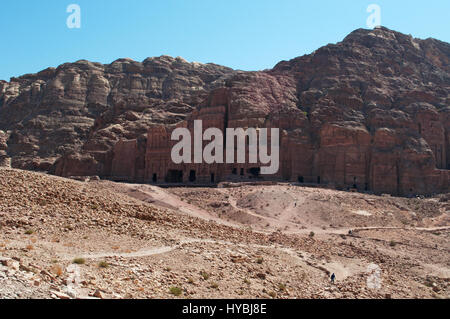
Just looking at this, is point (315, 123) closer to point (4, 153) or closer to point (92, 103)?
point (92, 103)

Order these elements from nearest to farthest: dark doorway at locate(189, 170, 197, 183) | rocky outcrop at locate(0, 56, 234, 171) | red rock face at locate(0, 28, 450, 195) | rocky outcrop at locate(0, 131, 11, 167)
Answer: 1. red rock face at locate(0, 28, 450, 195)
2. dark doorway at locate(189, 170, 197, 183)
3. rocky outcrop at locate(0, 56, 234, 171)
4. rocky outcrop at locate(0, 131, 11, 167)

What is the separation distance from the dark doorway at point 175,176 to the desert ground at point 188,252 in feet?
68.6

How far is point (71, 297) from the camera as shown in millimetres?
12836

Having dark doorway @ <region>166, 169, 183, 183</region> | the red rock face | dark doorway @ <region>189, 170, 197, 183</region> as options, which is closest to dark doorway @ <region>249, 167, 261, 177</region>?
the red rock face

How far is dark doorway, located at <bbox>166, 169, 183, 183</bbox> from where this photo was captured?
205ft

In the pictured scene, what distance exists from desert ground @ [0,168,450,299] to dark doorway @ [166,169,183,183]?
2091 cm

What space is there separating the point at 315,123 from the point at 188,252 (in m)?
45.7

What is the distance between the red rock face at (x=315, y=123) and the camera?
192 ft

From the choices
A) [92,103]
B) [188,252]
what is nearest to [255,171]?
[188,252]

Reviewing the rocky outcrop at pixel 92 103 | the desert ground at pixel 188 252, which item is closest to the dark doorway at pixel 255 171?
the desert ground at pixel 188 252

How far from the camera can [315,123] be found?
6341 centimetres

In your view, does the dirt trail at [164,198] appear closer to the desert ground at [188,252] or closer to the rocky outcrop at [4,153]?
the desert ground at [188,252]

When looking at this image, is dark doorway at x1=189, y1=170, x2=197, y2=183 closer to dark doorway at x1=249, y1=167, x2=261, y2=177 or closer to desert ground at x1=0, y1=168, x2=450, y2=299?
dark doorway at x1=249, y1=167, x2=261, y2=177

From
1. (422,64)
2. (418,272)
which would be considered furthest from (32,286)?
(422,64)
